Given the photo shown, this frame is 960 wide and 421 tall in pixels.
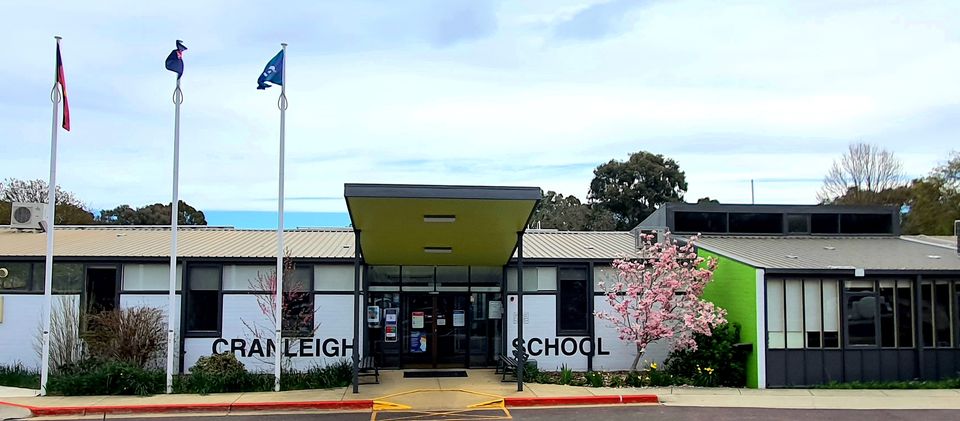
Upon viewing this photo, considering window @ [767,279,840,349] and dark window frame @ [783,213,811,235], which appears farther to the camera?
dark window frame @ [783,213,811,235]

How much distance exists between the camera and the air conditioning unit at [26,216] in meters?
22.5

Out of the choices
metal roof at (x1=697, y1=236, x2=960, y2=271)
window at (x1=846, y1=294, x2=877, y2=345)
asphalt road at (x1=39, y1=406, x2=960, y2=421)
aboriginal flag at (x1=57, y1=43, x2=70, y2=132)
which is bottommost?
asphalt road at (x1=39, y1=406, x2=960, y2=421)

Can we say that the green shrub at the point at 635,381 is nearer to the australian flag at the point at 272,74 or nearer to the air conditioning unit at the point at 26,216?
the australian flag at the point at 272,74

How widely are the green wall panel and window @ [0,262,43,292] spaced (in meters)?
16.5

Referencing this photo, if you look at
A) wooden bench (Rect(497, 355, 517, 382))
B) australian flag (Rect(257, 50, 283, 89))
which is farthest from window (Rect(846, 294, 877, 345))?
australian flag (Rect(257, 50, 283, 89))

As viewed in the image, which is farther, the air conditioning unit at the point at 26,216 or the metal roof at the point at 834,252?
the air conditioning unit at the point at 26,216

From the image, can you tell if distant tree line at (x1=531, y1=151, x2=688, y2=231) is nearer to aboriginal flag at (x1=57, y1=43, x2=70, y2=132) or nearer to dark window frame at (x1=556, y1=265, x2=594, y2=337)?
dark window frame at (x1=556, y1=265, x2=594, y2=337)

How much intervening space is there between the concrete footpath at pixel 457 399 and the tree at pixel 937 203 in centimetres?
2869

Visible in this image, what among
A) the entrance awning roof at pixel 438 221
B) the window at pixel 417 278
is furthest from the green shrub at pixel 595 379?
the window at pixel 417 278

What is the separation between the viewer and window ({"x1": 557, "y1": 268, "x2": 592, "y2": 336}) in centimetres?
1988

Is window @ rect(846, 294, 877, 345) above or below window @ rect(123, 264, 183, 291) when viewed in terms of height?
below

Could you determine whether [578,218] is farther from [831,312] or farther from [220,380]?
[220,380]

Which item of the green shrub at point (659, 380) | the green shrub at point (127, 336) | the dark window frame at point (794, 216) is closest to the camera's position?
the green shrub at point (659, 380)

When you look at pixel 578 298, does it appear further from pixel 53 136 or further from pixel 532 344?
pixel 53 136
